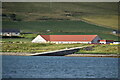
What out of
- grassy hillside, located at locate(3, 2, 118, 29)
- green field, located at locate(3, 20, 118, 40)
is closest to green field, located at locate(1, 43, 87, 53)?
green field, located at locate(3, 20, 118, 40)

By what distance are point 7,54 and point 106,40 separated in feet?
70.0

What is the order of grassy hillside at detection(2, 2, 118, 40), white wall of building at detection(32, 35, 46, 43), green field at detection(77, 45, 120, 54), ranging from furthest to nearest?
grassy hillside at detection(2, 2, 118, 40) → white wall of building at detection(32, 35, 46, 43) → green field at detection(77, 45, 120, 54)

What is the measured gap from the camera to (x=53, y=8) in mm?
98938


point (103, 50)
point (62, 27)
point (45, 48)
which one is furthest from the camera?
point (62, 27)

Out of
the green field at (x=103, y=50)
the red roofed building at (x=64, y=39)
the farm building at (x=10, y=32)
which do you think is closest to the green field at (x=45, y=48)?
the green field at (x=103, y=50)

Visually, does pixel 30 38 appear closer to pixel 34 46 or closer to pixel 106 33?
pixel 34 46

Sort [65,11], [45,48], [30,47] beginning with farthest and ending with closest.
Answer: [65,11], [30,47], [45,48]

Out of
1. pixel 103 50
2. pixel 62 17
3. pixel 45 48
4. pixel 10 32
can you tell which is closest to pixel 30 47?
pixel 45 48

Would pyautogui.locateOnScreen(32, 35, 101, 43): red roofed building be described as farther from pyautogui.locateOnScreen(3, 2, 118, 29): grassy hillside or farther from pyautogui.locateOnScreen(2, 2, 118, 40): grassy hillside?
pyautogui.locateOnScreen(3, 2, 118, 29): grassy hillside

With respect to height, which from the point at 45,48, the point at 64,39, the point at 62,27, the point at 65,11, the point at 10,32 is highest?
the point at 65,11

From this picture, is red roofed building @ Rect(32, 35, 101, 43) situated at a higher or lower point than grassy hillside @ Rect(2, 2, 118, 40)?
lower

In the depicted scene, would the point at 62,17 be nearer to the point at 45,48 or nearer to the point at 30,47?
the point at 30,47

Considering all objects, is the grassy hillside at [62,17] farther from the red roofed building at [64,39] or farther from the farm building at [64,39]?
the red roofed building at [64,39]

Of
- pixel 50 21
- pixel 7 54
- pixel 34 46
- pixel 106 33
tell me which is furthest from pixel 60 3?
pixel 7 54
